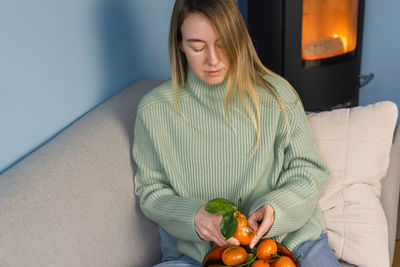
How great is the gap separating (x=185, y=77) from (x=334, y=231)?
1.84ft

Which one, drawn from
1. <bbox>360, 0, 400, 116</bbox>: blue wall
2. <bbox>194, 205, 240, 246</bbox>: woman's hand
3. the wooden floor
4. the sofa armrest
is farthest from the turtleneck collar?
<bbox>360, 0, 400, 116</bbox>: blue wall

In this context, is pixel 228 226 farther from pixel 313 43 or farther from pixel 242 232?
pixel 313 43

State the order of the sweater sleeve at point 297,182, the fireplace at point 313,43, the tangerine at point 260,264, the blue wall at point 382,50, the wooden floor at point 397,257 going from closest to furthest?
the tangerine at point 260,264 < the sweater sleeve at point 297,182 < the wooden floor at point 397,257 < the fireplace at point 313,43 < the blue wall at point 382,50

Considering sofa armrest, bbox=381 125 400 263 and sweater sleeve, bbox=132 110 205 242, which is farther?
sofa armrest, bbox=381 125 400 263

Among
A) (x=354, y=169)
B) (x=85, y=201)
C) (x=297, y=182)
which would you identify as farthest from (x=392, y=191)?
(x=85, y=201)

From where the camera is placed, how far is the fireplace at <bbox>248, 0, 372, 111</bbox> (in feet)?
6.81

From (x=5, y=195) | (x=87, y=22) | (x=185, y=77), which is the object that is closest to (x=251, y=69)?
(x=185, y=77)

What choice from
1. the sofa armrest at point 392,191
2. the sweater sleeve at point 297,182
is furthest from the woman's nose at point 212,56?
the sofa armrest at point 392,191

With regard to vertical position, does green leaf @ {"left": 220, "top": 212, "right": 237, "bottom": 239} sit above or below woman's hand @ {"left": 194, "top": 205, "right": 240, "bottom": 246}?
above

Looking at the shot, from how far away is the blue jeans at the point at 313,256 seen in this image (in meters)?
1.11

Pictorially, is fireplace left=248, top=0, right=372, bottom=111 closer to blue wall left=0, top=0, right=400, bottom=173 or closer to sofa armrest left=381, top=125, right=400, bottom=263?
blue wall left=0, top=0, right=400, bottom=173

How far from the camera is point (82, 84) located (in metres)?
1.35

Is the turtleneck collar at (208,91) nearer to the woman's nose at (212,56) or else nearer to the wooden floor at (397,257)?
the woman's nose at (212,56)

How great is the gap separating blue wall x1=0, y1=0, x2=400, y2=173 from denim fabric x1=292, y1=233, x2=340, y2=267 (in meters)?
0.70
